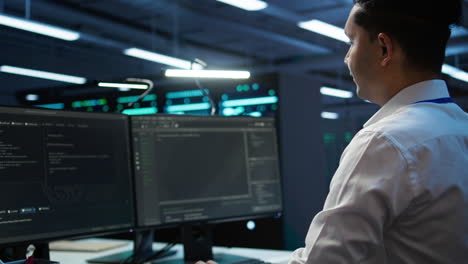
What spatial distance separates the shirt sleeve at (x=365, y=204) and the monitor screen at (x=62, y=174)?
2.54ft

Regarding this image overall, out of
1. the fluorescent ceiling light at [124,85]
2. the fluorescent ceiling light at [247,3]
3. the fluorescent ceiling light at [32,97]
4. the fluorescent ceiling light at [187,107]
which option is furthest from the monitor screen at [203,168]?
the fluorescent ceiling light at [247,3]

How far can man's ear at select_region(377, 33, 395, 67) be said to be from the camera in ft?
3.05

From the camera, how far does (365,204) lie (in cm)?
82

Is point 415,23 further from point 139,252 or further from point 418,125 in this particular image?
point 139,252

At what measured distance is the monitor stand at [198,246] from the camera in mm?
1686

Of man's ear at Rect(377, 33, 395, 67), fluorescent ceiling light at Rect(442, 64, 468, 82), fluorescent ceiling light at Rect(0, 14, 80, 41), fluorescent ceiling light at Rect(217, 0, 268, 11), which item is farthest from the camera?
fluorescent ceiling light at Rect(442, 64, 468, 82)

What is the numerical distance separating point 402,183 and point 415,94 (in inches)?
7.8

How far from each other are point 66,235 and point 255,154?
67cm

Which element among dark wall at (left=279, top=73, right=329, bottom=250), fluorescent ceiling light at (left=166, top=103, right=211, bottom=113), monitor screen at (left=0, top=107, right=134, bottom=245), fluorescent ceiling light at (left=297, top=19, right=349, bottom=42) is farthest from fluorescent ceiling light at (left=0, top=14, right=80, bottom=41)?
monitor screen at (left=0, top=107, right=134, bottom=245)

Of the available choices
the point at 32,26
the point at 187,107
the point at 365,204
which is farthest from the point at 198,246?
the point at 32,26

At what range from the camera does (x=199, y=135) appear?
1.68m

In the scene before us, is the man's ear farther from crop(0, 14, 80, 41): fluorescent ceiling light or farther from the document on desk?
crop(0, 14, 80, 41): fluorescent ceiling light

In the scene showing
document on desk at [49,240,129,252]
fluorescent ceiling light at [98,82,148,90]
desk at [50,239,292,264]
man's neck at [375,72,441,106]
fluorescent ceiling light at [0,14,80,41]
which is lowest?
desk at [50,239,292,264]

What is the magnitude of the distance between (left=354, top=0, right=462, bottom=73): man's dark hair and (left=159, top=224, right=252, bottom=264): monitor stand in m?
0.94
